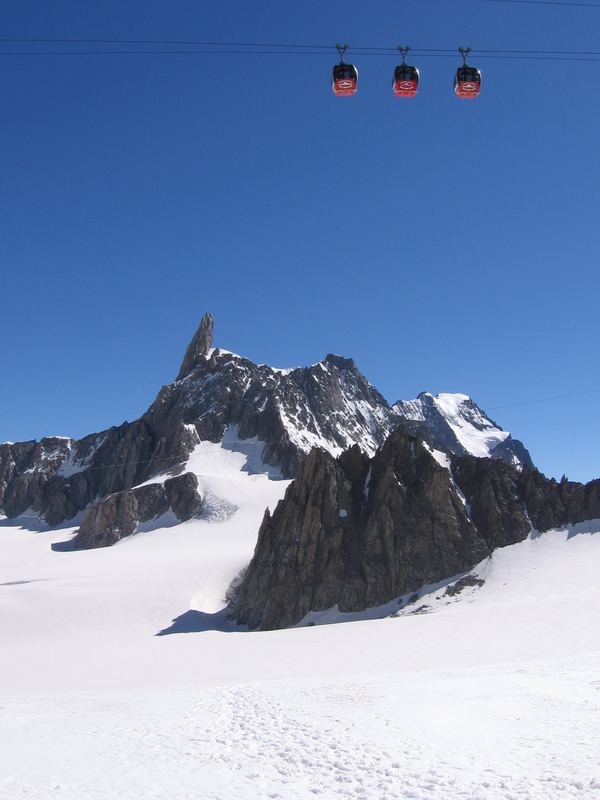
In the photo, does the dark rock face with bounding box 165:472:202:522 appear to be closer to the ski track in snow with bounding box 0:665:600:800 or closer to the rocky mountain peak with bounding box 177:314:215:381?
Answer: the rocky mountain peak with bounding box 177:314:215:381

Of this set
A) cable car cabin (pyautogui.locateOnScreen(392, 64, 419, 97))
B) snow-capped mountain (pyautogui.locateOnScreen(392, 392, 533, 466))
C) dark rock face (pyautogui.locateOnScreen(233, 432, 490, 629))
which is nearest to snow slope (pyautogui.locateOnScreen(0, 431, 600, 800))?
dark rock face (pyautogui.locateOnScreen(233, 432, 490, 629))

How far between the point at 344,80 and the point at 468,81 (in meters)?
2.99

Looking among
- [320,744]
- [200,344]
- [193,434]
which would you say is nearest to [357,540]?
[320,744]

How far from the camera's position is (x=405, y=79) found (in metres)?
13.3

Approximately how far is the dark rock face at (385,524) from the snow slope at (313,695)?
248 cm

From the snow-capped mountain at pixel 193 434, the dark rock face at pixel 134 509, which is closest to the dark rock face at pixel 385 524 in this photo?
the dark rock face at pixel 134 509

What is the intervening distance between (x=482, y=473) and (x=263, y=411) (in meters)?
61.8

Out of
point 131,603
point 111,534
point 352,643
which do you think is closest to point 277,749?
point 352,643

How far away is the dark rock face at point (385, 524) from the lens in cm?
4256

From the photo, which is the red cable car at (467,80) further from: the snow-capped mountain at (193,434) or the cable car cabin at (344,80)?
the snow-capped mountain at (193,434)

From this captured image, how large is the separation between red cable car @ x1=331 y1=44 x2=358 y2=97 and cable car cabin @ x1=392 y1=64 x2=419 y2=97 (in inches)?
37.9

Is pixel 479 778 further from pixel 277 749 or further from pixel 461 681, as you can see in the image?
pixel 461 681

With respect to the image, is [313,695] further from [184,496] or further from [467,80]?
[184,496]

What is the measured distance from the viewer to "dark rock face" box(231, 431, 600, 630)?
140 feet
